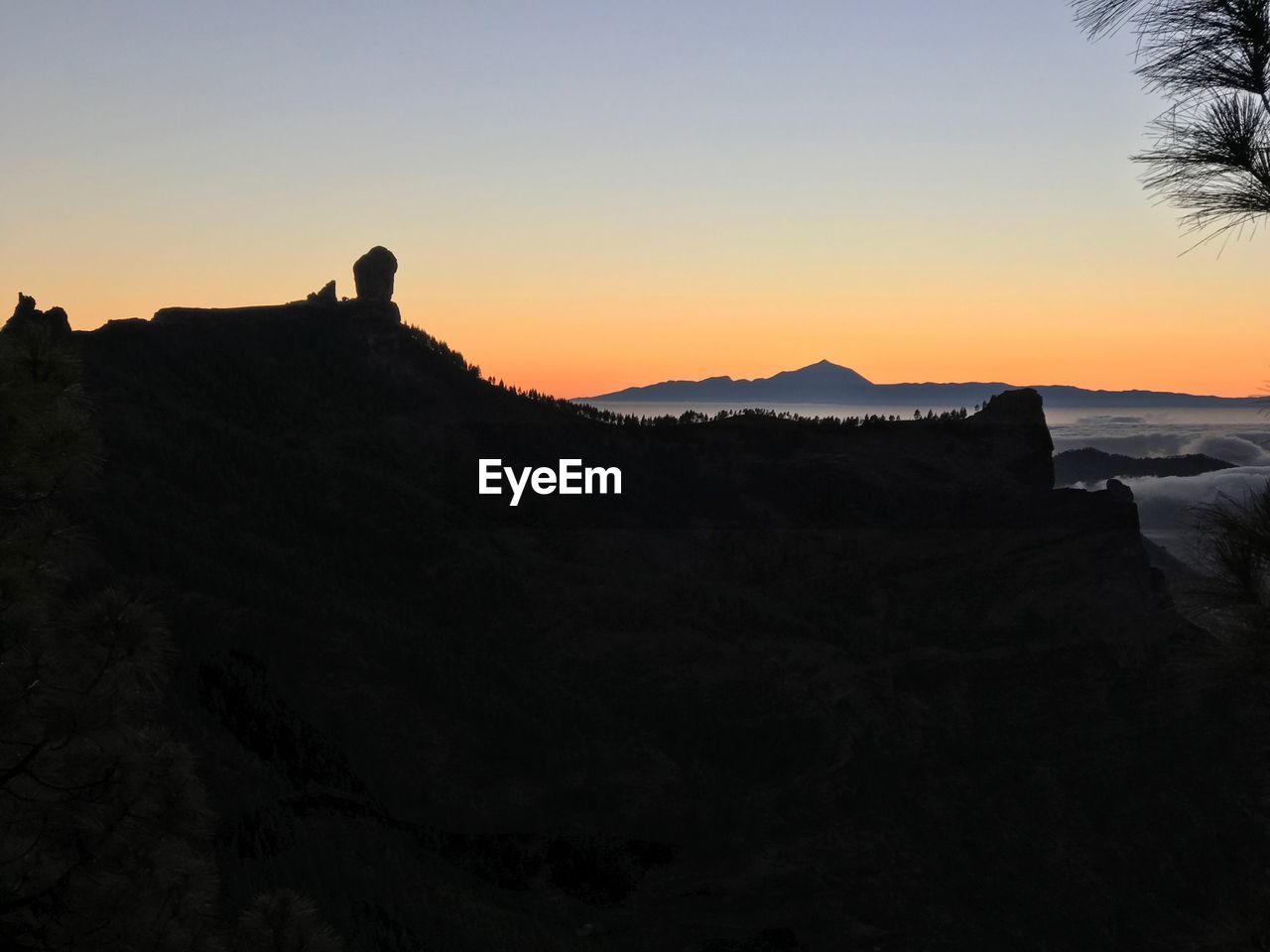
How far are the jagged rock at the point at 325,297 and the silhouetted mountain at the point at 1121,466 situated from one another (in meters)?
119

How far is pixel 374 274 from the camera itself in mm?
51219

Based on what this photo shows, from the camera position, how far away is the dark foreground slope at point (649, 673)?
2281 centimetres

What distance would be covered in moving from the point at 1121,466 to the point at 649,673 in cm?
14729

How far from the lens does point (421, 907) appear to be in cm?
2003

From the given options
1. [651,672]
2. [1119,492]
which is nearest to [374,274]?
[651,672]

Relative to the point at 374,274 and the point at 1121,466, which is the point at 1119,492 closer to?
the point at 374,274

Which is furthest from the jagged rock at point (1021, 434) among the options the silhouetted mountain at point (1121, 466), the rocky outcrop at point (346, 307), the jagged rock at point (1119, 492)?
the silhouetted mountain at point (1121, 466)

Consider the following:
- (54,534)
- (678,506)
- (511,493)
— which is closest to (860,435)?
(678,506)

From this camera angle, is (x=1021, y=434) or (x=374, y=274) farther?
(x=374, y=274)

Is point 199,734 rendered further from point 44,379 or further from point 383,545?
point 44,379

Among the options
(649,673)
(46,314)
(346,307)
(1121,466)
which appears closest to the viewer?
(649,673)

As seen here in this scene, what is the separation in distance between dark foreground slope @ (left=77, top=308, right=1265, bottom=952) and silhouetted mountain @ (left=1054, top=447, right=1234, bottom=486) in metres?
117

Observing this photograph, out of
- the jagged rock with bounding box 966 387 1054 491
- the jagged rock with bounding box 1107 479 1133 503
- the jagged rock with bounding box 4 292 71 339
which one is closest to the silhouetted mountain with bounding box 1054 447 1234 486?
the jagged rock with bounding box 966 387 1054 491

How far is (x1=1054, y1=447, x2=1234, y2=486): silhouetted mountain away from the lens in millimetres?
152375
